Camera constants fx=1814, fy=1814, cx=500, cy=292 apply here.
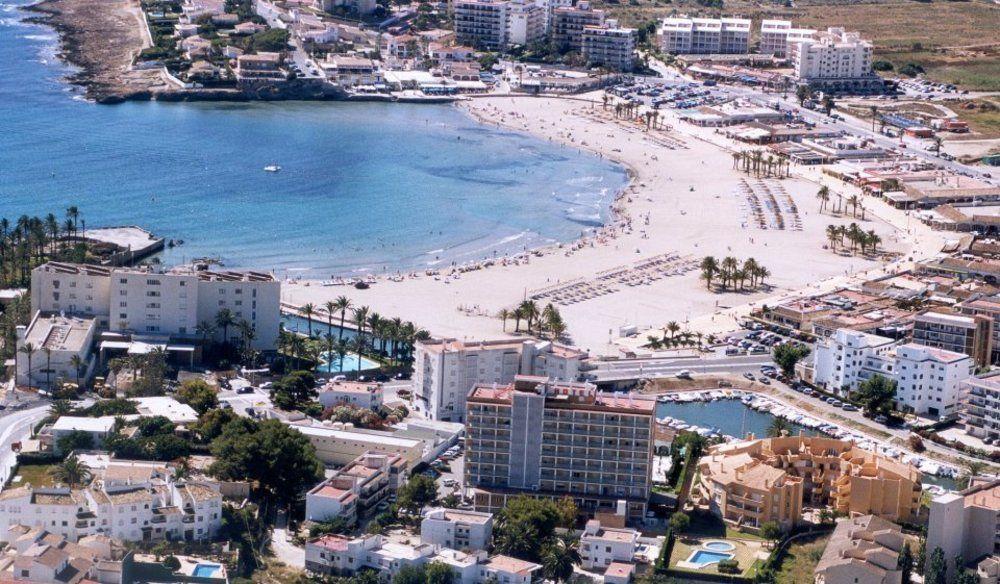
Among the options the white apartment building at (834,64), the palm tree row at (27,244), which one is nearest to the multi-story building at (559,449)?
the palm tree row at (27,244)

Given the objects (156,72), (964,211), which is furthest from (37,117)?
(964,211)

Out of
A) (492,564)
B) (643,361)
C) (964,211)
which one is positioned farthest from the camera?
(964,211)

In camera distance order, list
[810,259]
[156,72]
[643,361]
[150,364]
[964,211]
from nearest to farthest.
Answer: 1. [150,364]
2. [643,361]
3. [810,259]
4. [964,211]
5. [156,72]

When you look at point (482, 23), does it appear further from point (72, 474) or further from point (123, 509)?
point (123, 509)

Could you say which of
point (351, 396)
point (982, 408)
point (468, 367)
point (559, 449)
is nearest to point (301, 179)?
point (468, 367)

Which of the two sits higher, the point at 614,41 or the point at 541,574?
the point at 614,41

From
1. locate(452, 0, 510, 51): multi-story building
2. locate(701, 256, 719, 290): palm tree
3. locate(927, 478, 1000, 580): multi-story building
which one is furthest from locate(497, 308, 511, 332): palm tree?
locate(452, 0, 510, 51): multi-story building

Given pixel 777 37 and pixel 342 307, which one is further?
pixel 777 37

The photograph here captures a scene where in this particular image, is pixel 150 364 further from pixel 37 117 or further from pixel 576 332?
pixel 37 117
